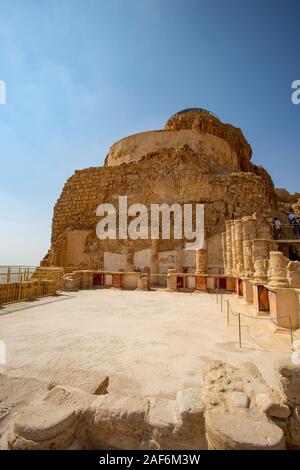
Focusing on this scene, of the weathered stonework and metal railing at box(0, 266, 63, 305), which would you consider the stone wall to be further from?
metal railing at box(0, 266, 63, 305)

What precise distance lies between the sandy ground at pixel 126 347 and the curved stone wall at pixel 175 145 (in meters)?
20.8

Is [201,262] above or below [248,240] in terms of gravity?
below

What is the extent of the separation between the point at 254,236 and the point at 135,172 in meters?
15.0

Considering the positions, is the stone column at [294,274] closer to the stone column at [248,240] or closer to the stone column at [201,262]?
the stone column at [248,240]

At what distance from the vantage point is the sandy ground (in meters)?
3.34

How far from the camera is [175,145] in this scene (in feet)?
84.1

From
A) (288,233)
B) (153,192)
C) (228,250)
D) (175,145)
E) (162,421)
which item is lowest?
(162,421)

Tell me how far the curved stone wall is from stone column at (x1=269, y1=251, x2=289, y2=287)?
19.2 meters

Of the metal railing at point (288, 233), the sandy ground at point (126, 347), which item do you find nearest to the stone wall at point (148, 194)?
the metal railing at point (288, 233)

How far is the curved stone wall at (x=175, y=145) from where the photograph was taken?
25.5 meters

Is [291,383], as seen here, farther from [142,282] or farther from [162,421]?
[142,282]

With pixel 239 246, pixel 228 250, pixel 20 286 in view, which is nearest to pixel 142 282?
pixel 228 250

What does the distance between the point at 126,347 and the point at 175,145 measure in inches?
947
